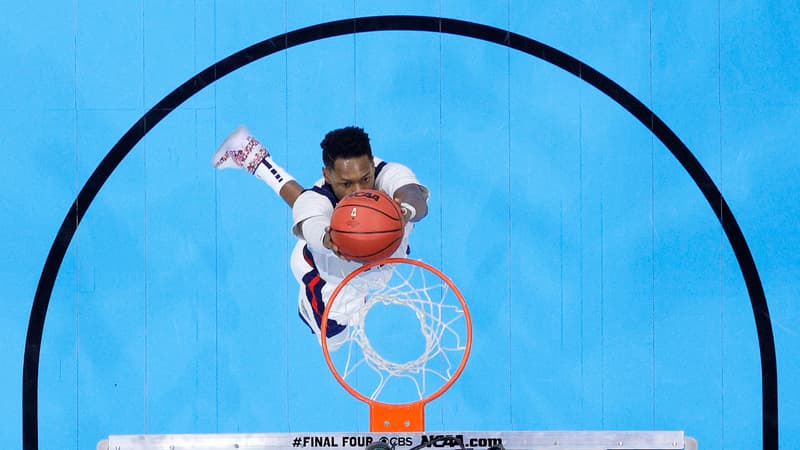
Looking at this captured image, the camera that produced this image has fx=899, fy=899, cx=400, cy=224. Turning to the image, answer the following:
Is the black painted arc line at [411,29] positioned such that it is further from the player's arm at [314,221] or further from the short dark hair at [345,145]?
the player's arm at [314,221]

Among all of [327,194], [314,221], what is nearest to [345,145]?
[327,194]

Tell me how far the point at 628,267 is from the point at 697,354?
0.52m

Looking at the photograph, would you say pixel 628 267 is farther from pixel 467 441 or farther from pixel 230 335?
pixel 230 335

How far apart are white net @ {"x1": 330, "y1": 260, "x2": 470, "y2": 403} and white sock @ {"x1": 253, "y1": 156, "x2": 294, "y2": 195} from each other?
597 mm

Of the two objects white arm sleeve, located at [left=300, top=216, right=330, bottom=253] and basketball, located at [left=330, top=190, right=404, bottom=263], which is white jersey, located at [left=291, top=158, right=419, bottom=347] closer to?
white arm sleeve, located at [left=300, top=216, right=330, bottom=253]

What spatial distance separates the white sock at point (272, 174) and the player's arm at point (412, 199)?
2.23ft

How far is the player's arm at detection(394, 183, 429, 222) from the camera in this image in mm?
3538

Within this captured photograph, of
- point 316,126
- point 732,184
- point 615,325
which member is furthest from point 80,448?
point 732,184

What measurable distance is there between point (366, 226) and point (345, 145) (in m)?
0.53

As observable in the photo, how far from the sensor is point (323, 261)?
12.8ft

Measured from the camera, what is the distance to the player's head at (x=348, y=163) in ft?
12.0

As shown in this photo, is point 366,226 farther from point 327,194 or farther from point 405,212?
point 327,194

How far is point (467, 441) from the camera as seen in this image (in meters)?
3.43

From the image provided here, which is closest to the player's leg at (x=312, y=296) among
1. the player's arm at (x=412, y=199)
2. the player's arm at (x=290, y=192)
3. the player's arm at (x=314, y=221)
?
the player's arm at (x=290, y=192)
